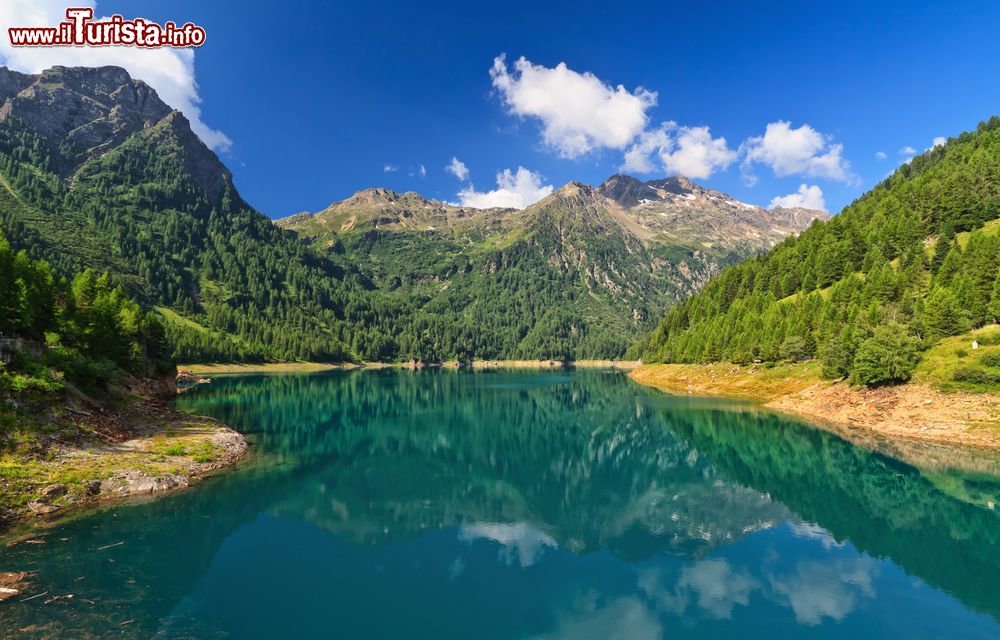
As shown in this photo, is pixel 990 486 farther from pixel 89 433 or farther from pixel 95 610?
pixel 89 433

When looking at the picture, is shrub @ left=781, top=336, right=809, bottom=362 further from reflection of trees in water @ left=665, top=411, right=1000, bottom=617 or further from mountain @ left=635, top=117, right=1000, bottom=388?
reflection of trees in water @ left=665, top=411, right=1000, bottom=617

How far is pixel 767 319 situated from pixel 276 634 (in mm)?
118375

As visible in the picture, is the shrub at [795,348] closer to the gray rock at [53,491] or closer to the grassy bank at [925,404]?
the grassy bank at [925,404]

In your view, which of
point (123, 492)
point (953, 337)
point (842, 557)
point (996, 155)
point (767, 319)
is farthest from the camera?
point (996, 155)

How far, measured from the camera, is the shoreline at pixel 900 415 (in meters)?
50.1

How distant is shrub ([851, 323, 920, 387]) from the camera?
64.5 m

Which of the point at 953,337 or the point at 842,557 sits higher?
the point at 953,337

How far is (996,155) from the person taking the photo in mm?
131125

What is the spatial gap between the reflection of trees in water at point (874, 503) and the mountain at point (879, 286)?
844 inches

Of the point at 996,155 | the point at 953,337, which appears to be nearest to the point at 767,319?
the point at 953,337

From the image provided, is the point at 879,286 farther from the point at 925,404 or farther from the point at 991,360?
the point at 991,360

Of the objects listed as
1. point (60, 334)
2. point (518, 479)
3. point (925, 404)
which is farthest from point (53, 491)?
point (925, 404)

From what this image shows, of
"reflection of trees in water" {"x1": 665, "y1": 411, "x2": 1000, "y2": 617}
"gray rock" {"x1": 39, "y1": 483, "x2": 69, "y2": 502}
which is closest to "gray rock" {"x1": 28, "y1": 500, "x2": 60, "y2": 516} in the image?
"gray rock" {"x1": 39, "y1": 483, "x2": 69, "y2": 502}

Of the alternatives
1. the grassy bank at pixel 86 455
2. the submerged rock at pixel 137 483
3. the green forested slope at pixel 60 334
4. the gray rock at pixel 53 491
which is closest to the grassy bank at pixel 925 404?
the submerged rock at pixel 137 483
